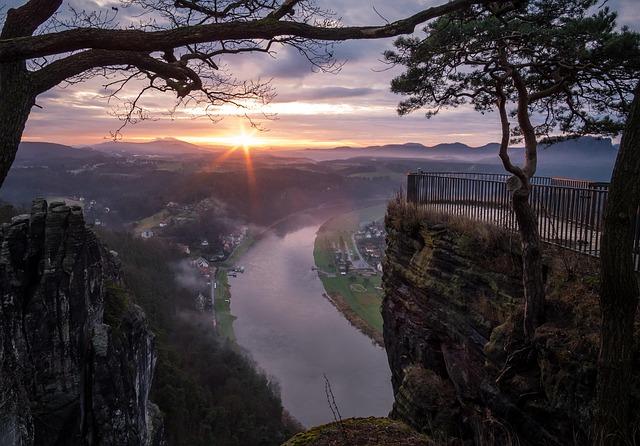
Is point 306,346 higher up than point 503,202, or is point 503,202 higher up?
point 503,202

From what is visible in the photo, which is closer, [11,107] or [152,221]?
[11,107]

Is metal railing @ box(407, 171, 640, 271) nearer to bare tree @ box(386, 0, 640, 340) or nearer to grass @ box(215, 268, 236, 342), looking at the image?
bare tree @ box(386, 0, 640, 340)

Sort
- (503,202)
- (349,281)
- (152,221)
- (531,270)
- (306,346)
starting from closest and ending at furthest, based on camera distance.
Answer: (531,270) < (503,202) < (306,346) < (349,281) < (152,221)

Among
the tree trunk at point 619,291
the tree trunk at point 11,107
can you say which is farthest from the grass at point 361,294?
the tree trunk at point 11,107

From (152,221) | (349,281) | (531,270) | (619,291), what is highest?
(619,291)

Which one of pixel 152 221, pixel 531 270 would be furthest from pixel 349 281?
pixel 531 270

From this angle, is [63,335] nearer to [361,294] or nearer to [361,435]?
[361,435]

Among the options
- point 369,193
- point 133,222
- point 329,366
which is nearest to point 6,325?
point 329,366

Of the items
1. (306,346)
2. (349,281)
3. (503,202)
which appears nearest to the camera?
(503,202)

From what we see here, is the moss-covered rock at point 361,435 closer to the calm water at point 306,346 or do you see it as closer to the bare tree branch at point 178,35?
the bare tree branch at point 178,35
